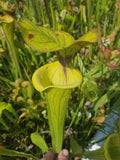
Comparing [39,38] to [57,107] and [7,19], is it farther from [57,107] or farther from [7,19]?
[7,19]

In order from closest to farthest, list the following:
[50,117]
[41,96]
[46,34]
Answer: [46,34] < [50,117] < [41,96]

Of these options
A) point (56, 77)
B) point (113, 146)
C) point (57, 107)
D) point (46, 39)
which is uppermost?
point (46, 39)

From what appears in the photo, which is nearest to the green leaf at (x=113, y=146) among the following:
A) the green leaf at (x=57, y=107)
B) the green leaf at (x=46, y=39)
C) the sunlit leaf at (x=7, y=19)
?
the green leaf at (x=57, y=107)

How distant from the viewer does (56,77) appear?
589 millimetres

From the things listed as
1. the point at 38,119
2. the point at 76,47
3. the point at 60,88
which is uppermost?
the point at 76,47

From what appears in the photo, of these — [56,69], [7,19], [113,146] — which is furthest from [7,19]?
[113,146]

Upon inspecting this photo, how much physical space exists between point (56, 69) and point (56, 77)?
0.11 ft

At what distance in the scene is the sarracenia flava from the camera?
0.39 metres

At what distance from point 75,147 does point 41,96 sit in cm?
48

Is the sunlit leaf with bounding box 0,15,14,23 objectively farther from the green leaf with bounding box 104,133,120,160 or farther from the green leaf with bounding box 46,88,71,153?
the green leaf with bounding box 104,133,120,160

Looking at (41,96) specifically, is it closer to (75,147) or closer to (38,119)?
(38,119)

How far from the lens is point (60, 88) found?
1.77ft

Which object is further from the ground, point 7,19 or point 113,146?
point 7,19

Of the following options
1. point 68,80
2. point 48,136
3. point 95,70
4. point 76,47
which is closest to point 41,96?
point 48,136
